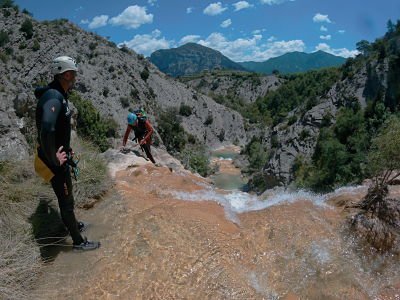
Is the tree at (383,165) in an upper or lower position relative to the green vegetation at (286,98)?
upper

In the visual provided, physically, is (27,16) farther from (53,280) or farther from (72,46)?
(53,280)

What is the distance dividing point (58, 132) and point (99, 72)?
170 feet

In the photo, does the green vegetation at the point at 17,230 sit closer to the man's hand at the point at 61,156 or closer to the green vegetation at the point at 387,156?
the man's hand at the point at 61,156

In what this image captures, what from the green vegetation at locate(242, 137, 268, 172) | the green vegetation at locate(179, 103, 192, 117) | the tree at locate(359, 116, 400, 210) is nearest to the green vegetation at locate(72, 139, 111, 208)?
the tree at locate(359, 116, 400, 210)

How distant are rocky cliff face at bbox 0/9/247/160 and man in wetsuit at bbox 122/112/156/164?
111 ft

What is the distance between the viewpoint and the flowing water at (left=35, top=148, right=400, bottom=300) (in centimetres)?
377

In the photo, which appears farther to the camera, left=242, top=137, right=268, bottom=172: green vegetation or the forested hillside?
left=242, top=137, right=268, bottom=172: green vegetation

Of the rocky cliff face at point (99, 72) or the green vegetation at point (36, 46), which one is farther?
the green vegetation at point (36, 46)

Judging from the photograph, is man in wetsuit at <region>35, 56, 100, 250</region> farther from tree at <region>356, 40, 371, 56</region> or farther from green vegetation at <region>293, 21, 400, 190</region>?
tree at <region>356, 40, 371, 56</region>

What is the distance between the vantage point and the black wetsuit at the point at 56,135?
3436mm

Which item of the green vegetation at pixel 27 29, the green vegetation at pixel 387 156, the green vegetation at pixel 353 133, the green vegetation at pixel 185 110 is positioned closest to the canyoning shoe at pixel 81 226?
the green vegetation at pixel 387 156

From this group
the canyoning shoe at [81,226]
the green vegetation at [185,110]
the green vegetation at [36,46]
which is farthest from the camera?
the green vegetation at [185,110]

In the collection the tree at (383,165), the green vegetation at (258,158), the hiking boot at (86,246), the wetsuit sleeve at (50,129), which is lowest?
the green vegetation at (258,158)

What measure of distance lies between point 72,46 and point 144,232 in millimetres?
54487
